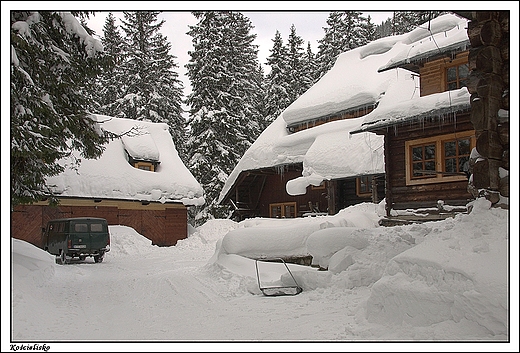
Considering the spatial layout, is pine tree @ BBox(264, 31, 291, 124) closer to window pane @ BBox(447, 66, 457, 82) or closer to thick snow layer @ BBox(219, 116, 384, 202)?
thick snow layer @ BBox(219, 116, 384, 202)

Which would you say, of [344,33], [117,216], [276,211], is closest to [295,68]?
[344,33]

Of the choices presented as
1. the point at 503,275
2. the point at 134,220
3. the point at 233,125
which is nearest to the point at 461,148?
the point at 503,275

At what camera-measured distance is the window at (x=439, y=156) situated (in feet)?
48.8

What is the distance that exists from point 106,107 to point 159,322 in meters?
34.1

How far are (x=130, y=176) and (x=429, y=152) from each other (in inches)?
696

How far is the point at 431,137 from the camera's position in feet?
51.3

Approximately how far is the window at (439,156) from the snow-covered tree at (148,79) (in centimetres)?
2474

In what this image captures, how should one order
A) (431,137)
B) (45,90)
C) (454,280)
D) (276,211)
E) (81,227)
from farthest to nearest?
(276,211) → (81,227) → (431,137) → (45,90) → (454,280)

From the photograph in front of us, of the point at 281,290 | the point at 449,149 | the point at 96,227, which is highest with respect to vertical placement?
the point at 449,149

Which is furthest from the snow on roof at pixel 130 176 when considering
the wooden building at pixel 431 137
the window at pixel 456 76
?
the window at pixel 456 76

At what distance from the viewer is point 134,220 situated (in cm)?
2755

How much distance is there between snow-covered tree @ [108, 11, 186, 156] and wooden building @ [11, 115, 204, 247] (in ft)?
21.3

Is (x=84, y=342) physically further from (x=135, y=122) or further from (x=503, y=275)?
(x=135, y=122)

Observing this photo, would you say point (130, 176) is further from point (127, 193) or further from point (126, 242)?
point (126, 242)
